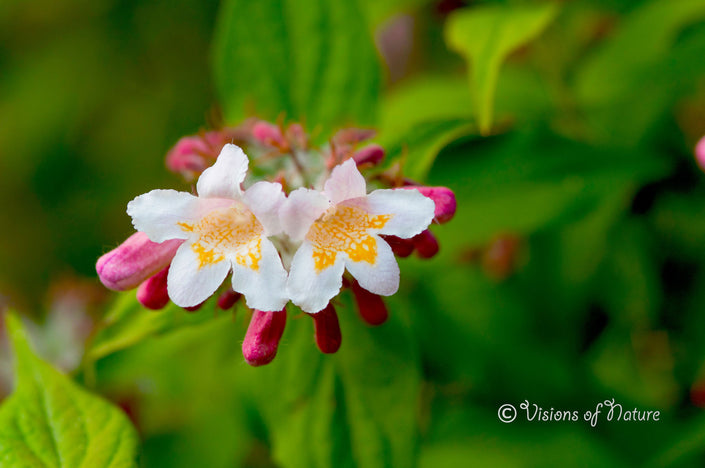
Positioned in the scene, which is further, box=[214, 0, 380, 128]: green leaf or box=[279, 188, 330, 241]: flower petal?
box=[214, 0, 380, 128]: green leaf

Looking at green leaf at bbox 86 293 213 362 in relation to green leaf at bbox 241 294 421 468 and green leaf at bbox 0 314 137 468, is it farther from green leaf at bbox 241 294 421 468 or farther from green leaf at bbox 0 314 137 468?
green leaf at bbox 241 294 421 468

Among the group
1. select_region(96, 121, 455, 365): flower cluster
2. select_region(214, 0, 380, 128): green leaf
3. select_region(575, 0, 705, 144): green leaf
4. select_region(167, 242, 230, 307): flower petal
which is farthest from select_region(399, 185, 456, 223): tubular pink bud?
select_region(575, 0, 705, 144): green leaf

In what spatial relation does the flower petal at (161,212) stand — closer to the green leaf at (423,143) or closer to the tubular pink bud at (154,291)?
the tubular pink bud at (154,291)

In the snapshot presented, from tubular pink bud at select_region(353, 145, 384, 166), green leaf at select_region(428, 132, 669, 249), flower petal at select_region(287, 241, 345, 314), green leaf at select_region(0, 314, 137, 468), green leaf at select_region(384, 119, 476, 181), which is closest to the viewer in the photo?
flower petal at select_region(287, 241, 345, 314)

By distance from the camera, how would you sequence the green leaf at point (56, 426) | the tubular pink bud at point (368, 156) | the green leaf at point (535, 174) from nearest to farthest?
the green leaf at point (56, 426) → the tubular pink bud at point (368, 156) → the green leaf at point (535, 174)

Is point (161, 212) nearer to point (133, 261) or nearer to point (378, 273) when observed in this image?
point (133, 261)

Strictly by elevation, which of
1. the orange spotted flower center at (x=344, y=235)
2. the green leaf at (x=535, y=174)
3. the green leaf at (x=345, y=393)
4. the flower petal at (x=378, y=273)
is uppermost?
the green leaf at (x=535, y=174)

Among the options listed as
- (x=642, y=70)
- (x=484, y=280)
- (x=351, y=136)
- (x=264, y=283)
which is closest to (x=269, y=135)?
(x=351, y=136)

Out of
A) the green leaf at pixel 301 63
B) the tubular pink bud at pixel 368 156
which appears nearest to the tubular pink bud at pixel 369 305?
the tubular pink bud at pixel 368 156
